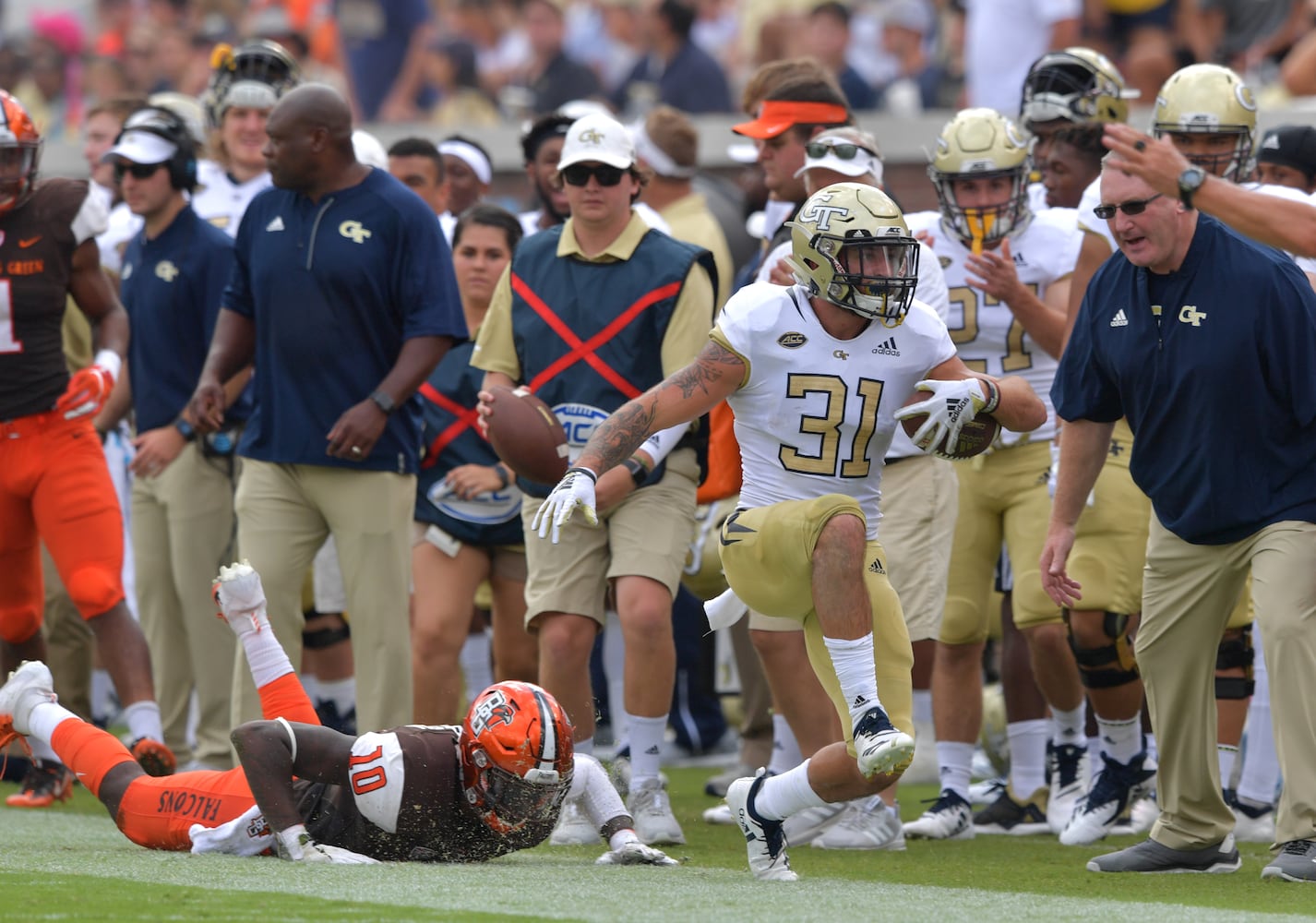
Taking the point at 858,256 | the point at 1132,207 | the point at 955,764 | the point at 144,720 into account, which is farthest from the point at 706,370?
the point at 144,720

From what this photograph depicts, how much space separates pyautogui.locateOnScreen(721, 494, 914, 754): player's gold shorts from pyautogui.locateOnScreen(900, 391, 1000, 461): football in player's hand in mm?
288

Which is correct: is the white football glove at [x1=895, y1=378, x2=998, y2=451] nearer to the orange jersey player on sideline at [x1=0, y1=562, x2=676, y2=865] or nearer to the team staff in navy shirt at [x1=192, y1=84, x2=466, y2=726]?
the orange jersey player on sideline at [x1=0, y1=562, x2=676, y2=865]

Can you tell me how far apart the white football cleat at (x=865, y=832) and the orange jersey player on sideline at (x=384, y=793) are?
1.03 meters

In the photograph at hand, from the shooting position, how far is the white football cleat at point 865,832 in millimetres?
6883

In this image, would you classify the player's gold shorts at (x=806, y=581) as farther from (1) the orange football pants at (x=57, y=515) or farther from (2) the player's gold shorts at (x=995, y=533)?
(1) the orange football pants at (x=57, y=515)

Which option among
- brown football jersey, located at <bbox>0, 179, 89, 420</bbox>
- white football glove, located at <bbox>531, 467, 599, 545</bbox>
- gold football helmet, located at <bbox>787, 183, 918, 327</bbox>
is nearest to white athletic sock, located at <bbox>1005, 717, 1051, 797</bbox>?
gold football helmet, located at <bbox>787, 183, 918, 327</bbox>

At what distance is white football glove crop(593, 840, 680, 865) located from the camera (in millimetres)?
6008

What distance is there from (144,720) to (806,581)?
2.91 metres

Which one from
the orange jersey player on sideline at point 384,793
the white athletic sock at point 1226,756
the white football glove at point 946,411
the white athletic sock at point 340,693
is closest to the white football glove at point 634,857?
the orange jersey player on sideline at point 384,793

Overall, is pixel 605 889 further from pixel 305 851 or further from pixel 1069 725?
pixel 1069 725

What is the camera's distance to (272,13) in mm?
15281

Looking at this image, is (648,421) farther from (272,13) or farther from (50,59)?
(50,59)

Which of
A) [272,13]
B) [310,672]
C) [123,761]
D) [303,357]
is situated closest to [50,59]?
[272,13]

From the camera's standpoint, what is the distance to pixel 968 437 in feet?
18.9
